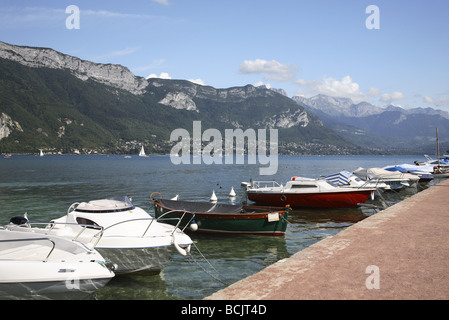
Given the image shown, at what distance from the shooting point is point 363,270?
28.5 ft

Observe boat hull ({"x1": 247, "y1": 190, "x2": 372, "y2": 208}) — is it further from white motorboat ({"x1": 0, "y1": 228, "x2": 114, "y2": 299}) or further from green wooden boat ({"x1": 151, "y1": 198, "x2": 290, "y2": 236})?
white motorboat ({"x1": 0, "y1": 228, "x2": 114, "y2": 299})

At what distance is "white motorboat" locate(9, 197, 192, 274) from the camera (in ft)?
37.0

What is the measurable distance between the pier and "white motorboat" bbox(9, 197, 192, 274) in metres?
3.72

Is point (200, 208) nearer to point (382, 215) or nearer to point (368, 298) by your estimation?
point (382, 215)

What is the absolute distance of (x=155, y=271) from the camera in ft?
39.6

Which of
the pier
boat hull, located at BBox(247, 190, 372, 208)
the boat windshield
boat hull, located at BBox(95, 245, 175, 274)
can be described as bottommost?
boat hull, located at BBox(247, 190, 372, 208)

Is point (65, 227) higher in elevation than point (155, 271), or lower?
higher

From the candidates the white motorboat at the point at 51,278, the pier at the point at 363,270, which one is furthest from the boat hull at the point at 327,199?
the white motorboat at the point at 51,278

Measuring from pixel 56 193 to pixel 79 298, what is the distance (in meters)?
35.0

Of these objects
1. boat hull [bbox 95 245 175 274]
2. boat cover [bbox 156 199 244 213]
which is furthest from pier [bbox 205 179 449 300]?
boat cover [bbox 156 199 244 213]

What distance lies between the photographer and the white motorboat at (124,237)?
11289 millimetres

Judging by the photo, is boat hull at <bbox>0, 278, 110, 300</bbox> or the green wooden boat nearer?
boat hull at <bbox>0, 278, 110, 300</bbox>
